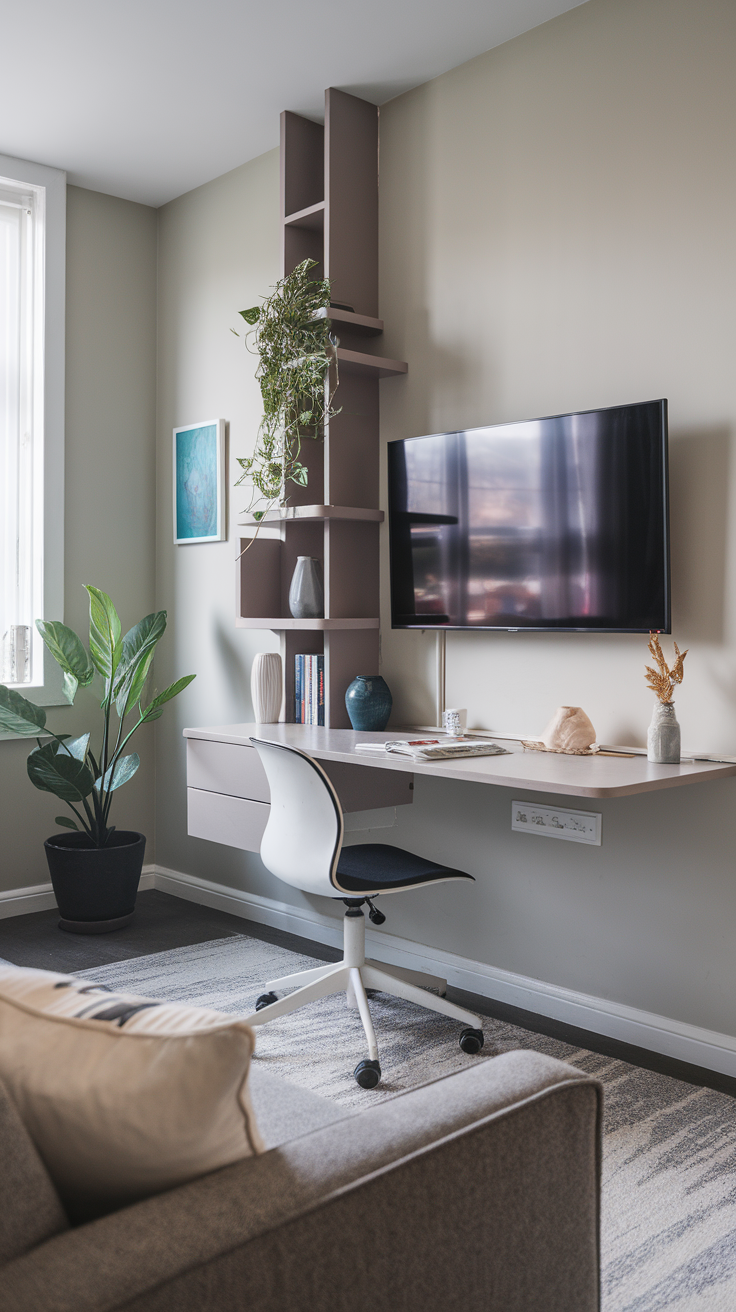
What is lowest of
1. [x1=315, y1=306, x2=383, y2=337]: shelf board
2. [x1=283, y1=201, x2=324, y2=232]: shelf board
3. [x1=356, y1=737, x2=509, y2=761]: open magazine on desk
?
[x1=356, y1=737, x2=509, y2=761]: open magazine on desk

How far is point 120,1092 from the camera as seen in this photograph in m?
0.84

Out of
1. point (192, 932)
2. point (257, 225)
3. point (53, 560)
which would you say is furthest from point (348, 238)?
point (192, 932)

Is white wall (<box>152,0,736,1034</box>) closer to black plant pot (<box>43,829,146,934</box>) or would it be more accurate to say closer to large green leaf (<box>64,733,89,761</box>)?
black plant pot (<box>43,829,146,934</box>)

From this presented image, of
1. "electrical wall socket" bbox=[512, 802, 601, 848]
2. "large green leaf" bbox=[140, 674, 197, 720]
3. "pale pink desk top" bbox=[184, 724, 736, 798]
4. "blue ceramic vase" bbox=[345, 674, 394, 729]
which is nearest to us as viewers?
"pale pink desk top" bbox=[184, 724, 736, 798]

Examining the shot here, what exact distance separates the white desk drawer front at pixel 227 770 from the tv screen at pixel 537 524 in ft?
2.18

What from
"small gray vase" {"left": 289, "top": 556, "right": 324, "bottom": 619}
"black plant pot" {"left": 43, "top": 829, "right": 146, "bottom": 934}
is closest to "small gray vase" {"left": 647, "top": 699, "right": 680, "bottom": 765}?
"small gray vase" {"left": 289, "top": 556, "right": 324, "bottom": 619}

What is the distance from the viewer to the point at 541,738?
2.79 m

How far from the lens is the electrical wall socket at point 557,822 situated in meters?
2.76

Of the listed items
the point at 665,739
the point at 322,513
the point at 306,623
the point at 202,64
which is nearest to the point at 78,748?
the point at 306,623

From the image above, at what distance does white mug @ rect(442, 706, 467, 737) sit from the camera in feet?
9.80

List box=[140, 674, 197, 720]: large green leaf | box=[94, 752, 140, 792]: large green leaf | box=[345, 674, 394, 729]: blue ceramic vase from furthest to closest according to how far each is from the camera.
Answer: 1. box=[140, 674, 197, 720]: large green leaf
2. box=[94, 752, 140, 792]: large green leaf
3. box=[345, 674, 394, 729]: blue ceramic vase

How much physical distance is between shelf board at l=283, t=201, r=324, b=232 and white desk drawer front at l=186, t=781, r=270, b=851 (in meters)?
1.96

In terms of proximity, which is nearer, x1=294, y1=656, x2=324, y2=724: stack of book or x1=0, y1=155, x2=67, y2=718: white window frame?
x1=294, y1=656, x2=324, y2=724: stack of book

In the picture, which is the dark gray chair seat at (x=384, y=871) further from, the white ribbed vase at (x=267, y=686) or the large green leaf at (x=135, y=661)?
the large green leaf at (x=135, y=661)
